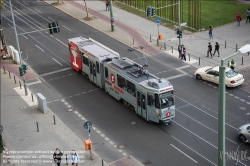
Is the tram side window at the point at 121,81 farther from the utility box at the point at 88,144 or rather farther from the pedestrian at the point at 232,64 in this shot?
the pedestrian at the point at 232,64

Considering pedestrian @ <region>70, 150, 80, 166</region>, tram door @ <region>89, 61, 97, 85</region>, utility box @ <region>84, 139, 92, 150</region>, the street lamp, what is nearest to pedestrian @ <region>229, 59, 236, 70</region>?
tram door @ <region>89, 61, 97, 85</region>

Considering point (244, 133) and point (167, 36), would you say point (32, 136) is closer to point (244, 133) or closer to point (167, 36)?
point (244, 133)

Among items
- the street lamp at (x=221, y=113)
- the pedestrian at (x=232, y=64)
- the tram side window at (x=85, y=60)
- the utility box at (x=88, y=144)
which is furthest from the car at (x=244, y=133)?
the tram side window at (x=85, y=60)

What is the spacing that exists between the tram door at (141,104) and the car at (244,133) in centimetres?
739

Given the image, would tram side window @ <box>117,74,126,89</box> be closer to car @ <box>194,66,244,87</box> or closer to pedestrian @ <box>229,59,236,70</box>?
car @ <box>194,66,244,87</box>

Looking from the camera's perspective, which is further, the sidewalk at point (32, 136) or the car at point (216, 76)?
the car at point (216, 76)

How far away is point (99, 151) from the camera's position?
33.9 metres

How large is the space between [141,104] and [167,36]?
21846 mm

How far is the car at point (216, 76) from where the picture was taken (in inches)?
1646

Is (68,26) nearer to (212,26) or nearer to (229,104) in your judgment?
(212,26)

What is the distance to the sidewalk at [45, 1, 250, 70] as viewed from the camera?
50.9m

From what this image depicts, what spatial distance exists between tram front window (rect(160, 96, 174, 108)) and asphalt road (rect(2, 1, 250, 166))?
1.87 m

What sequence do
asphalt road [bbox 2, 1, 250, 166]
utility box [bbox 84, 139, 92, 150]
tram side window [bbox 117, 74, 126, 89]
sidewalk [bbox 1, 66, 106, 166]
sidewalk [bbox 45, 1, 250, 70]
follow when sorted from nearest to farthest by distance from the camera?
utility box [bbox 84, 139, 92, 150], sidewalk [bbox 1, 66, 106, 166], asphalt road [bbox 2, 1, 250, 166], tram side window [bbox 117, 74, 126, 89], sidewalk [bbox 45, 1, 250, 70]

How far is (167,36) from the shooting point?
188ft
